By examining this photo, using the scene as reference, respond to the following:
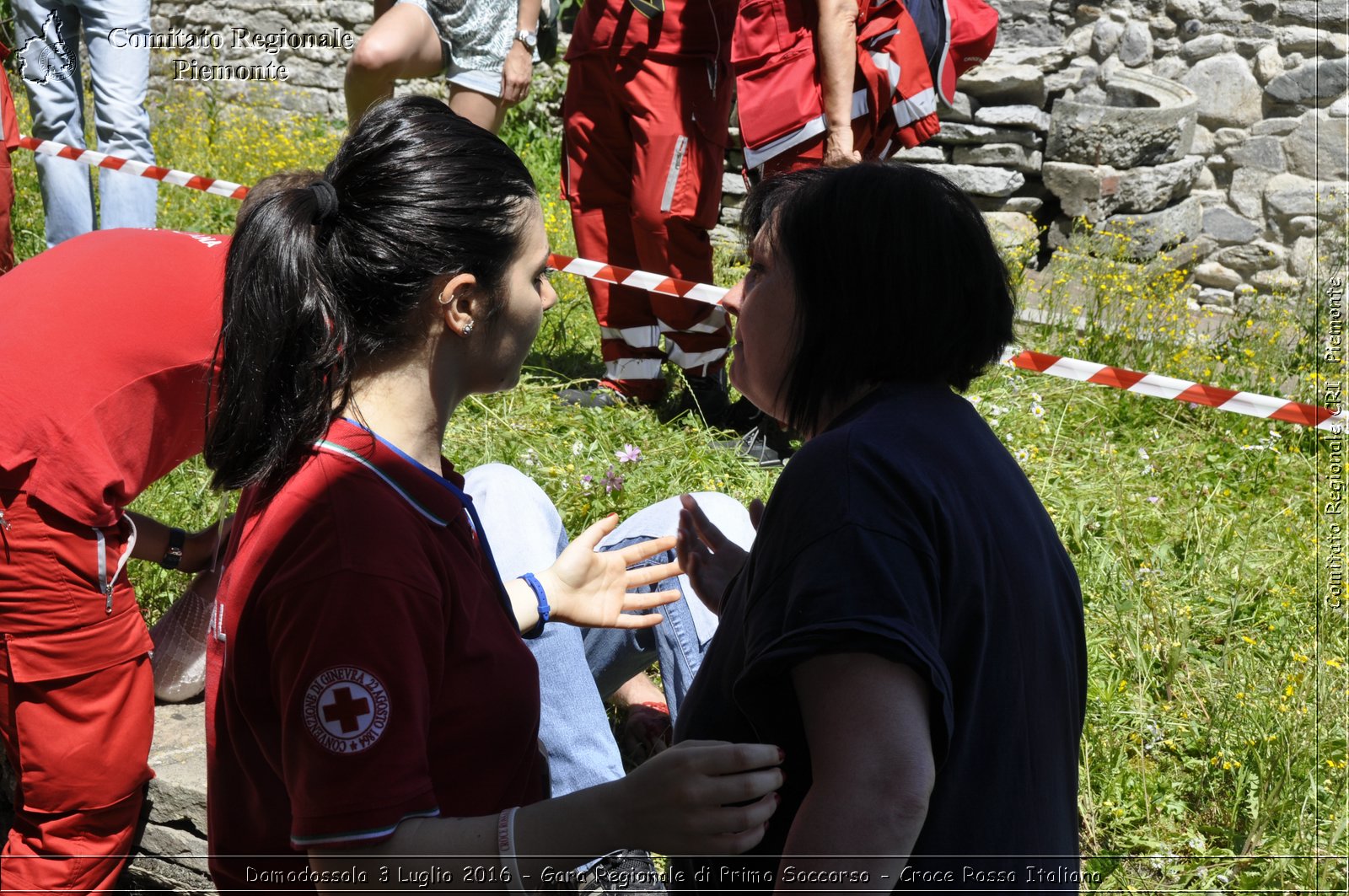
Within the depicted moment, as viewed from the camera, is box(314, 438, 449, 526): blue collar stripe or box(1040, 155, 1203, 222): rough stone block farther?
box(1040, 155, 1203, 222): rough stone block

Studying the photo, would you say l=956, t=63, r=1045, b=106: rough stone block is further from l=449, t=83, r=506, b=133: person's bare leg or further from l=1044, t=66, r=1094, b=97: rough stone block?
l=449, t=83, r=506, b=133: person's bare leg

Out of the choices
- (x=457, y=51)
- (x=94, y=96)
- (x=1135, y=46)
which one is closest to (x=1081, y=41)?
(x=1135, y=46)

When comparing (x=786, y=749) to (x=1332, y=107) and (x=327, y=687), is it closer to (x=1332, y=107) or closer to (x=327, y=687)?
(x=327, y=687)

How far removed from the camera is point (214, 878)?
143cm

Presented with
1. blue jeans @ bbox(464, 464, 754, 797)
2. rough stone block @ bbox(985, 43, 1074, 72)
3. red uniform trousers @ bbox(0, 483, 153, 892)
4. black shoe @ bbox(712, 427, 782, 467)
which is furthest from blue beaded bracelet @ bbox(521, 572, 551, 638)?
rough stone block @ bbox(985, 43, 1074, 72)

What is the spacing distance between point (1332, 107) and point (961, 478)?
590cm

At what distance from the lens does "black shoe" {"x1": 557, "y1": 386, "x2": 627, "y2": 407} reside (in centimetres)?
414

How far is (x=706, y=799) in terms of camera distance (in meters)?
1.11

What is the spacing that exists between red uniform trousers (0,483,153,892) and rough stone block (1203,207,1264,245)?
5.91 m

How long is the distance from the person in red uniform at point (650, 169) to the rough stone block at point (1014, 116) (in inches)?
101

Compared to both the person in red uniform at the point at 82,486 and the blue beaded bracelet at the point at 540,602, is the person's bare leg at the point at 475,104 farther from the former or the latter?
the blue beaded bracelet at the point at 540,602

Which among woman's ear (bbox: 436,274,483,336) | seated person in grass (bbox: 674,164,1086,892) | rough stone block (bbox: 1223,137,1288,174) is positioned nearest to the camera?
seated person in grass (bbox: 674,164,1086,892)

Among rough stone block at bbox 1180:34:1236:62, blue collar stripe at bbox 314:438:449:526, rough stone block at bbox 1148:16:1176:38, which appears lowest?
blue collar stripe at bbox 314:438:449:526

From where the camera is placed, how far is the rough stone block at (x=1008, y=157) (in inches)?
241
